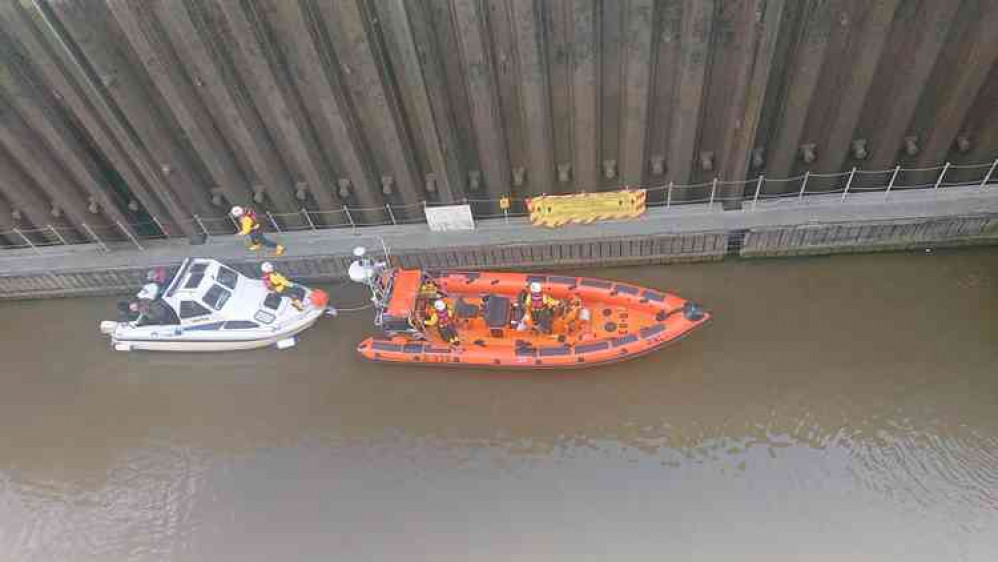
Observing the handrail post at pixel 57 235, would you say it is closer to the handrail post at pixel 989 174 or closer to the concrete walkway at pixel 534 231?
the concrete walkway at pixel 534 231

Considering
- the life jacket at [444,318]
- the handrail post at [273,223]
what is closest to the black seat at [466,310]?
the life jacket at [444,318]

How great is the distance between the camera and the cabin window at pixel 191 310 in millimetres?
9859

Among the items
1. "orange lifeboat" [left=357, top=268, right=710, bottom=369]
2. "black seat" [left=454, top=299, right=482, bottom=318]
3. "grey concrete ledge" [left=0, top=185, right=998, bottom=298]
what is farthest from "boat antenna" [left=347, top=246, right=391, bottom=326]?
"black seat" [left=454, top=299, right=482, bottom=318]

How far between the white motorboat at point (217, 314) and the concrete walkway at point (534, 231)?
A: 0.91 m

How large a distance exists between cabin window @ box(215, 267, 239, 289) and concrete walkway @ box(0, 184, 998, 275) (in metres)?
0.78

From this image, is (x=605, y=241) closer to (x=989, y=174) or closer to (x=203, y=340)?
(x=989, y=174)

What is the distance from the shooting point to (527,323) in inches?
372

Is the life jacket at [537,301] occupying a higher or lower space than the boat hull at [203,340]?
higher

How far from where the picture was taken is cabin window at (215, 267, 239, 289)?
10102 millimetres

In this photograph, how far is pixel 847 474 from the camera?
327 inches

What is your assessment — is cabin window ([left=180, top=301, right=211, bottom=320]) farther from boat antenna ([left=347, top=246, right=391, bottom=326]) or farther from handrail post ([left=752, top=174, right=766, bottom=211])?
handrail post ([left=752, top=174, right=766, bottom=211])

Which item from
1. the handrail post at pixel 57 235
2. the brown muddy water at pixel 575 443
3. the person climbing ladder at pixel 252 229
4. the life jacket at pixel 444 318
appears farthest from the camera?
the handrail post at pixel 57 235

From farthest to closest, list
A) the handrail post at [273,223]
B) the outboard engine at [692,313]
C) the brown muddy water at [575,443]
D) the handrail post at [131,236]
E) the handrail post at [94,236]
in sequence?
the handrail post at [94,236]
the handrail post at [131,236]
the handrail post at [273,223]
the outboard engine at [692,313]
the brown muddy water at [575,443]

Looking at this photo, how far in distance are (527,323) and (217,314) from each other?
4.88 metres
